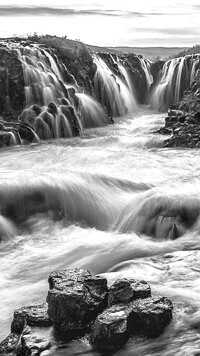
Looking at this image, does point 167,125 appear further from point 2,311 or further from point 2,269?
point 2,311

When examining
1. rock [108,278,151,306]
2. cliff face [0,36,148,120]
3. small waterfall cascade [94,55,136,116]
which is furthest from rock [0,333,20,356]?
small waterfall cascade [94,55,136,116]

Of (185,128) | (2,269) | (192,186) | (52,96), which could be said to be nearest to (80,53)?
(52,96)

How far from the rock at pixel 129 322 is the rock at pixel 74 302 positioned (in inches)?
9.0

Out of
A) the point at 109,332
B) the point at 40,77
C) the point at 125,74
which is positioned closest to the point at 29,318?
the point at 109,332

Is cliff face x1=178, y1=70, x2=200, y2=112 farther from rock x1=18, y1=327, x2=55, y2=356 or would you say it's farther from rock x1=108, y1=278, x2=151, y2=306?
rock x1=18, y1=327, x2=55, y2=356

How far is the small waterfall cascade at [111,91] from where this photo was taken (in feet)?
78.6

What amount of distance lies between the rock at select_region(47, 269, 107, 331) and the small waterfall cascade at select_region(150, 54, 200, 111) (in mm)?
21199

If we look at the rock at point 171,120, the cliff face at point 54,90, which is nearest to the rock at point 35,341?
the cliff face at point 54,90

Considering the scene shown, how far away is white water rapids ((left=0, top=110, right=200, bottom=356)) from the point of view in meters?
6.71

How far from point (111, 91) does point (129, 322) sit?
19.7 m

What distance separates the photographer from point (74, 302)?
5.75 metres

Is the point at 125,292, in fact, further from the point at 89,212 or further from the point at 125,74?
the point at 125,74

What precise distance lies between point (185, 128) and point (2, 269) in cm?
941

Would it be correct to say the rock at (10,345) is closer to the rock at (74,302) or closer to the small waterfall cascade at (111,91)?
the rock at (74,302)
